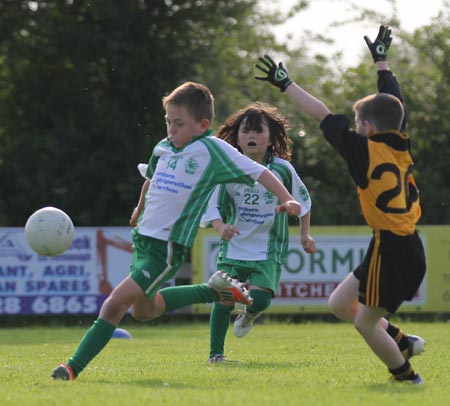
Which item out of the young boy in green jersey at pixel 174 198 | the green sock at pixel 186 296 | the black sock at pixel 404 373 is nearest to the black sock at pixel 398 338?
the black sock at pixel 404 373

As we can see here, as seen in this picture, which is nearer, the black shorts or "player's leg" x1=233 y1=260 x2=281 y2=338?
the black shorts

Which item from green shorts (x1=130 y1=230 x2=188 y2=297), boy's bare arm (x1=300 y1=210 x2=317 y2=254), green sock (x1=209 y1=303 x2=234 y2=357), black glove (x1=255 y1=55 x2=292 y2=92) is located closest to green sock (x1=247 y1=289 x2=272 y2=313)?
green sock (x1=209 y1=303 x2=234 y2=357)

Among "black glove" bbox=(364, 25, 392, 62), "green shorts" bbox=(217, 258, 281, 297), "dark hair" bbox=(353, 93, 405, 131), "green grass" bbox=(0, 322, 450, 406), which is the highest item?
"black glove" bbox=(364, 25, 392, 62)

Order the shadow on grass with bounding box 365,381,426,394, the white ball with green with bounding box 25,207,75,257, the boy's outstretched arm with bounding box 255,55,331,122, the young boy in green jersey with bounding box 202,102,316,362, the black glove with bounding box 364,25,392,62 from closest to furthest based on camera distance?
the shadow on grass with bounding box 365,381,426,394 → the boy's outstretched arm with bounding box 255,55,331,122 → the black glove with bounding box 364,25,392,62 → the white ball with green with bounding box 25,207,75,257 → the young boy in green jersey with bounding box 202,102,316,362

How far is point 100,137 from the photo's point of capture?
21.1m

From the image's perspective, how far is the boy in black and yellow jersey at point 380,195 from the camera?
249 inches

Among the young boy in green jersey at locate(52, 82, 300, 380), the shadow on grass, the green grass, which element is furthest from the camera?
the young boy in green jersey at locate(52, 82, 300, 380)

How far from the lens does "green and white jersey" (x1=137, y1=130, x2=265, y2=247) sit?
22.3 feet

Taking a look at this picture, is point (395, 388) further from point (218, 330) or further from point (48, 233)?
point (48, 233)

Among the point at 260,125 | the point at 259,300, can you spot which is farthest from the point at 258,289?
the point at 260,125

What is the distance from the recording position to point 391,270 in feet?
20.8

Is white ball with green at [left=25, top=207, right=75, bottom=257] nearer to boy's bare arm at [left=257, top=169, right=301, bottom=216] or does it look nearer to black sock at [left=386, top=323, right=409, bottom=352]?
boy's bare arm at [left=257, top=169, right=301, bottom=216]

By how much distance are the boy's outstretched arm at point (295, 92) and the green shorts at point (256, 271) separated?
7.96 ft

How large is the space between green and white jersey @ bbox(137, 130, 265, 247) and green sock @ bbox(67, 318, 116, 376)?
2.07ft
